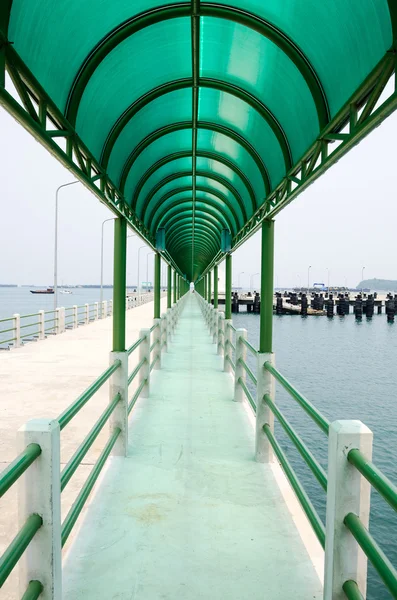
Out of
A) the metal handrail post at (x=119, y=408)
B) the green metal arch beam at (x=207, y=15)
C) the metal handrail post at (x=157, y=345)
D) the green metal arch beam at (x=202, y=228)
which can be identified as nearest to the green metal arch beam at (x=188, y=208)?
the green metal arch beam at (x=202, y=228)

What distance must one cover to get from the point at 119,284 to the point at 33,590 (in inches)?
167

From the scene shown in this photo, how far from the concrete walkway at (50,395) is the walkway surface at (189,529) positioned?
0.36 m

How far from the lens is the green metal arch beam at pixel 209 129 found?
6828 mm

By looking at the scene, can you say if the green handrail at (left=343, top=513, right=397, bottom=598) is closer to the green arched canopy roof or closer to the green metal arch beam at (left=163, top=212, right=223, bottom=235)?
Answer: the green arched canopy roof

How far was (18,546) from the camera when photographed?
203 centimetres

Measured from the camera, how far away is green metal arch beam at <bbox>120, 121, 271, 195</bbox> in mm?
6828

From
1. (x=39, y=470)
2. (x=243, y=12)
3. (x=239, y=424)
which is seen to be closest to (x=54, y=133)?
(x=243, y=12)

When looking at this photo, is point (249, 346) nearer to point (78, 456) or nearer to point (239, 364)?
point (239, 364)

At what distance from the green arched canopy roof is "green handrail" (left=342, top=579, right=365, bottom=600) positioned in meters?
2.90

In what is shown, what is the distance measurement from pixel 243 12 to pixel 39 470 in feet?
12.8

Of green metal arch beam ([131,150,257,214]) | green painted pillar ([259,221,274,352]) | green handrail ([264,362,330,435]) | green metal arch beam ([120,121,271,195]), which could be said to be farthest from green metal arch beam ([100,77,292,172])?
green handrail ([264,362,330,435])

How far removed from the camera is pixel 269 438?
4691 millimetres

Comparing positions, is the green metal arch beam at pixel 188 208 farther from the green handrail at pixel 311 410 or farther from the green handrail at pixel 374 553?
the green handrail at pixel 374 553

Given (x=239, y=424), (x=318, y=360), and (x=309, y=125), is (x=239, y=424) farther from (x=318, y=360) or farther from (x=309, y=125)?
(x=318, y=360)
